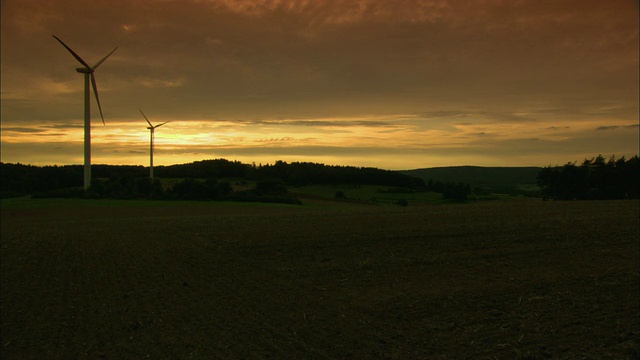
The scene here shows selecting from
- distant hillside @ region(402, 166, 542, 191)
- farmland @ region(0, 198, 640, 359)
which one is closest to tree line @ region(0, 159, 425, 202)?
distant hillside @ region(402, 166, 542, 191)

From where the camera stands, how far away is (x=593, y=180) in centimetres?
5509

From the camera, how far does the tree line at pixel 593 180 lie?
52.7 m

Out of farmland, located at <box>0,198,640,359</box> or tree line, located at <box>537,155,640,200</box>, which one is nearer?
farmland, located at <box>0,198,640,359</box>

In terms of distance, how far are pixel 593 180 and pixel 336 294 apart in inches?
2085

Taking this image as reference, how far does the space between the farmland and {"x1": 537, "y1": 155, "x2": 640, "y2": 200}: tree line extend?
38.2 meters

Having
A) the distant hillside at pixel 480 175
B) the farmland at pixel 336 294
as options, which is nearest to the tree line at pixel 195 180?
the distant hillside at pixel 480 175

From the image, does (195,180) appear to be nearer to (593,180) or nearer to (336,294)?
(593,180)

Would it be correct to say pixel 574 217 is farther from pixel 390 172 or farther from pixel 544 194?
pixel 390 172

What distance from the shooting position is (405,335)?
8.84 meters

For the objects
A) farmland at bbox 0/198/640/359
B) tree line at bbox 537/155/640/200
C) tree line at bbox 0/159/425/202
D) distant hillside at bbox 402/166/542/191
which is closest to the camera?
farmland at bbox 0/198/640/359

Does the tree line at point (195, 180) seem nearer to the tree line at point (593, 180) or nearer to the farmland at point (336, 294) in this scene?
the tree line at point (593, 180)

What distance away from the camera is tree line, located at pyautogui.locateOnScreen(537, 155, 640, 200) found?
52719mm

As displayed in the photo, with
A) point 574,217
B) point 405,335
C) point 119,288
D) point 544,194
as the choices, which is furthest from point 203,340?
point 544,194

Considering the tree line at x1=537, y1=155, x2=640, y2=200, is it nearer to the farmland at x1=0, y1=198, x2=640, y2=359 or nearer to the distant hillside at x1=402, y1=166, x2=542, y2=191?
the distant hillside at x1=402, y1=166, x2=542, y2=191
